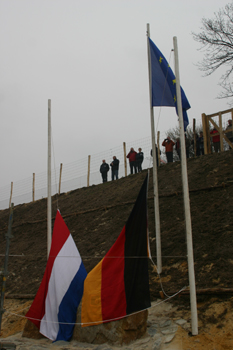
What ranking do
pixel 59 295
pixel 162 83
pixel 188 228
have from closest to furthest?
pixel 188 228, pixel 59 295, pixel 162 83

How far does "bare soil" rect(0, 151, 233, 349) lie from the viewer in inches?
311

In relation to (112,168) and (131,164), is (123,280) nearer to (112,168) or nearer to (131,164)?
(131,164)

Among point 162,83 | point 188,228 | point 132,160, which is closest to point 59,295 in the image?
point 188,228

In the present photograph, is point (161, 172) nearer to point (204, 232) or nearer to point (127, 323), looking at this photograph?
point (204, 232)

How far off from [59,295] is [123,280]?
1.38 metres

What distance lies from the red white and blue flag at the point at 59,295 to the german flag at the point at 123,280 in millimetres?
263

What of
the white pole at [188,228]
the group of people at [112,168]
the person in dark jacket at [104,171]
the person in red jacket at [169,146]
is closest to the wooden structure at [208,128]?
the person in red jacket at [169,146]

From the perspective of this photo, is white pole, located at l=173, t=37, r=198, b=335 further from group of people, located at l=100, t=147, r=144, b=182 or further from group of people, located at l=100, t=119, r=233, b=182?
group of people, located at l=100, t=147, r=144, b=182

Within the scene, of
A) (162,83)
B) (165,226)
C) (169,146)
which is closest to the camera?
(162,83)

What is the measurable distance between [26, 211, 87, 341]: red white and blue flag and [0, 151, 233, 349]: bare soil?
1.82m

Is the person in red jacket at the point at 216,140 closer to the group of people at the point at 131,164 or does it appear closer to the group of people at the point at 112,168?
the group of people at the point at 131,164

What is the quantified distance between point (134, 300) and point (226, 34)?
41.3ft

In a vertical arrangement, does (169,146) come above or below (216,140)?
above

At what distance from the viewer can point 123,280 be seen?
6.90m
